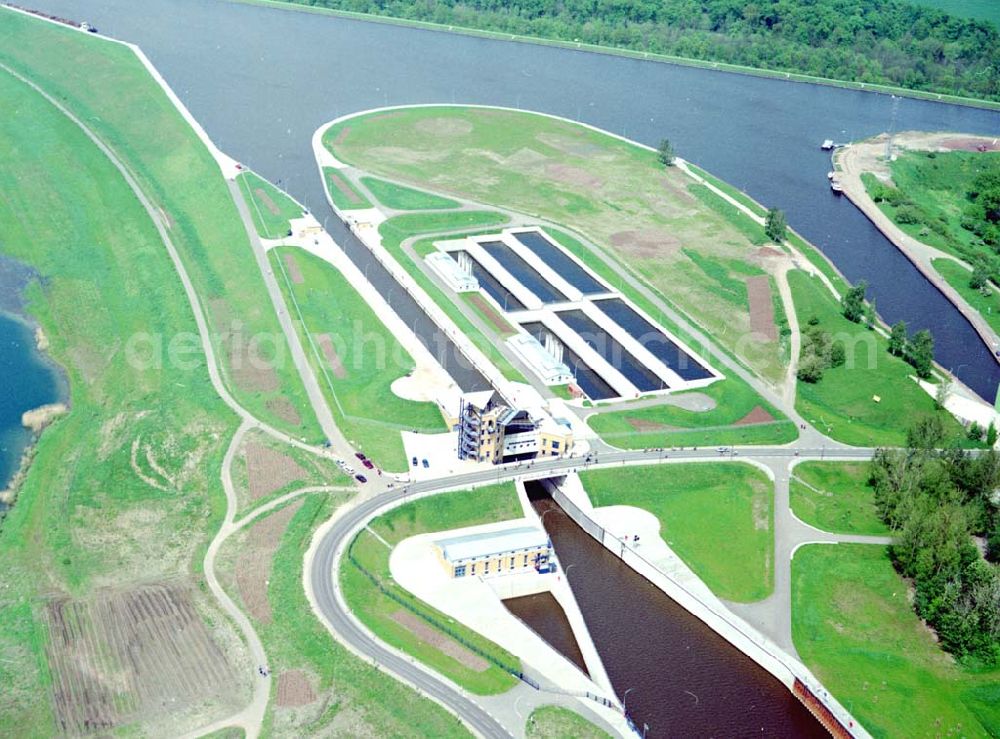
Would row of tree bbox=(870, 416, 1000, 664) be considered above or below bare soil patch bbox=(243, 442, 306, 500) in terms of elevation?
above

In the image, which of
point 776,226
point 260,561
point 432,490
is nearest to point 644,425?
point 432,490

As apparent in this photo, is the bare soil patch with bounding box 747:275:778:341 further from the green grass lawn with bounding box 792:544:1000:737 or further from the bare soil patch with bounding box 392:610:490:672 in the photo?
the bare soil patch with bounding box 392:610:490:672

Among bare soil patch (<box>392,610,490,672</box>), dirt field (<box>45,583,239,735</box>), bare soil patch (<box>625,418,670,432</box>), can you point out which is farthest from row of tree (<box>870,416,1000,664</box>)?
dirt field (<box>45,583,239,735</box>)

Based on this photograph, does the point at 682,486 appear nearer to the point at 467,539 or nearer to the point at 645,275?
the point at 467,539

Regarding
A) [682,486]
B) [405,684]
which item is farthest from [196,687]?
[682,486]

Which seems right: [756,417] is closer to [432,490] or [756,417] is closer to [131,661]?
[432,490]

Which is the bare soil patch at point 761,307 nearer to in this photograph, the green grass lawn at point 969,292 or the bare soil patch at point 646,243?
the bare soil patch at point 646,243
